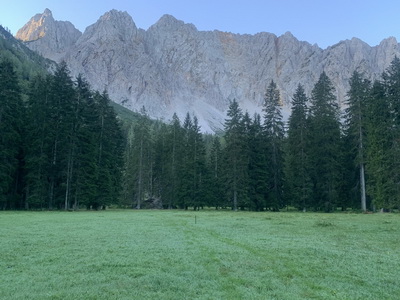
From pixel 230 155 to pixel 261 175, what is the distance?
20.8 ft

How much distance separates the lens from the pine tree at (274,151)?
54.5 m

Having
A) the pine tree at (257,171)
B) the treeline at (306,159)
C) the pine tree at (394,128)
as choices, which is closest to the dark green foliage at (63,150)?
the treeline at (306,159)

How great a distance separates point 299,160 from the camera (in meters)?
51.4

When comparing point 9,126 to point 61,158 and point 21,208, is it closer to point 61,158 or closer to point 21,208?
point 61,158

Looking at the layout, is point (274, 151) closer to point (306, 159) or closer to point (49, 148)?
point (306, 159)

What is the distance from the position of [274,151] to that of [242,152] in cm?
559

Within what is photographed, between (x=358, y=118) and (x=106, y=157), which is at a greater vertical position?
(x=358, y=118)

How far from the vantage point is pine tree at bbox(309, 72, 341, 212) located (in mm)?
48719

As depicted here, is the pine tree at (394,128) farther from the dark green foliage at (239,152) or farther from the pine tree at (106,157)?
the pine tree at (106,157)

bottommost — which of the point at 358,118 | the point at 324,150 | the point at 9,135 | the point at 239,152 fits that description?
the point at 324,150

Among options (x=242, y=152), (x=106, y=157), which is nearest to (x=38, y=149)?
(x=106, y=157)

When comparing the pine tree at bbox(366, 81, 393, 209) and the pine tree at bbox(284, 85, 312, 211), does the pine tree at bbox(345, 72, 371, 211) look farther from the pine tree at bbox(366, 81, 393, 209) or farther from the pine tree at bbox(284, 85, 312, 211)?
the pine tree at bbox(284, 85, 312, 211)

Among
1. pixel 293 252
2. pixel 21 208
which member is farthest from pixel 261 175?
pixel 293 252

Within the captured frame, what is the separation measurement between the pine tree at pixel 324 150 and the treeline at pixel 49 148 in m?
33.5
